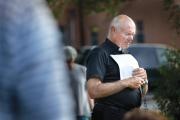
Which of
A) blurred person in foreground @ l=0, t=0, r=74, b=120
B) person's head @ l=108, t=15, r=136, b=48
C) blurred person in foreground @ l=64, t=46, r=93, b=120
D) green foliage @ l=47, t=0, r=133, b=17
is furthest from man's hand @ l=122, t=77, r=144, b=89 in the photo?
green foliage @ l=47, t=0, r=133, b=17

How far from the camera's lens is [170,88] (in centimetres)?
854

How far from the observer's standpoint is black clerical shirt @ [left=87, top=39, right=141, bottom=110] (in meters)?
6.27

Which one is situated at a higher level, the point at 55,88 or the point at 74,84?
the point at 55,88

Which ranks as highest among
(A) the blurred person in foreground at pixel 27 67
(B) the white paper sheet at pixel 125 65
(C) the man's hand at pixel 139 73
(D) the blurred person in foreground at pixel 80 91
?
(A) the blurred person in foreground at pixel 27 67

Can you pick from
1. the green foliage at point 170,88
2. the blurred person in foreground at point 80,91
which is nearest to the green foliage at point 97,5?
the blurred person in foreground at point 80,91

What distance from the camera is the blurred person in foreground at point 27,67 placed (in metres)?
1.86

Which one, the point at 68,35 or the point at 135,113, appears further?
the point at 68,35

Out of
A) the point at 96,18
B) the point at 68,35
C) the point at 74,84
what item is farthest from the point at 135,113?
the point at 68,35

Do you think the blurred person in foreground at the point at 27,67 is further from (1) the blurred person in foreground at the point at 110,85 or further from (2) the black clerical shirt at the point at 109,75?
(2) the black clerical shirt at the point at 109,75

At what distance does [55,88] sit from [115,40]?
15.4ft

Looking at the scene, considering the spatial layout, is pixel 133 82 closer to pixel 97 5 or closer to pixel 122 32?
pixel 122 32

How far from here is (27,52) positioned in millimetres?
1854

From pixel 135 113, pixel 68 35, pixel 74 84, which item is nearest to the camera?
pixel 135 113

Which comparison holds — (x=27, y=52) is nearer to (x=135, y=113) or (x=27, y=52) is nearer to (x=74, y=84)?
(x=135, y=113)
